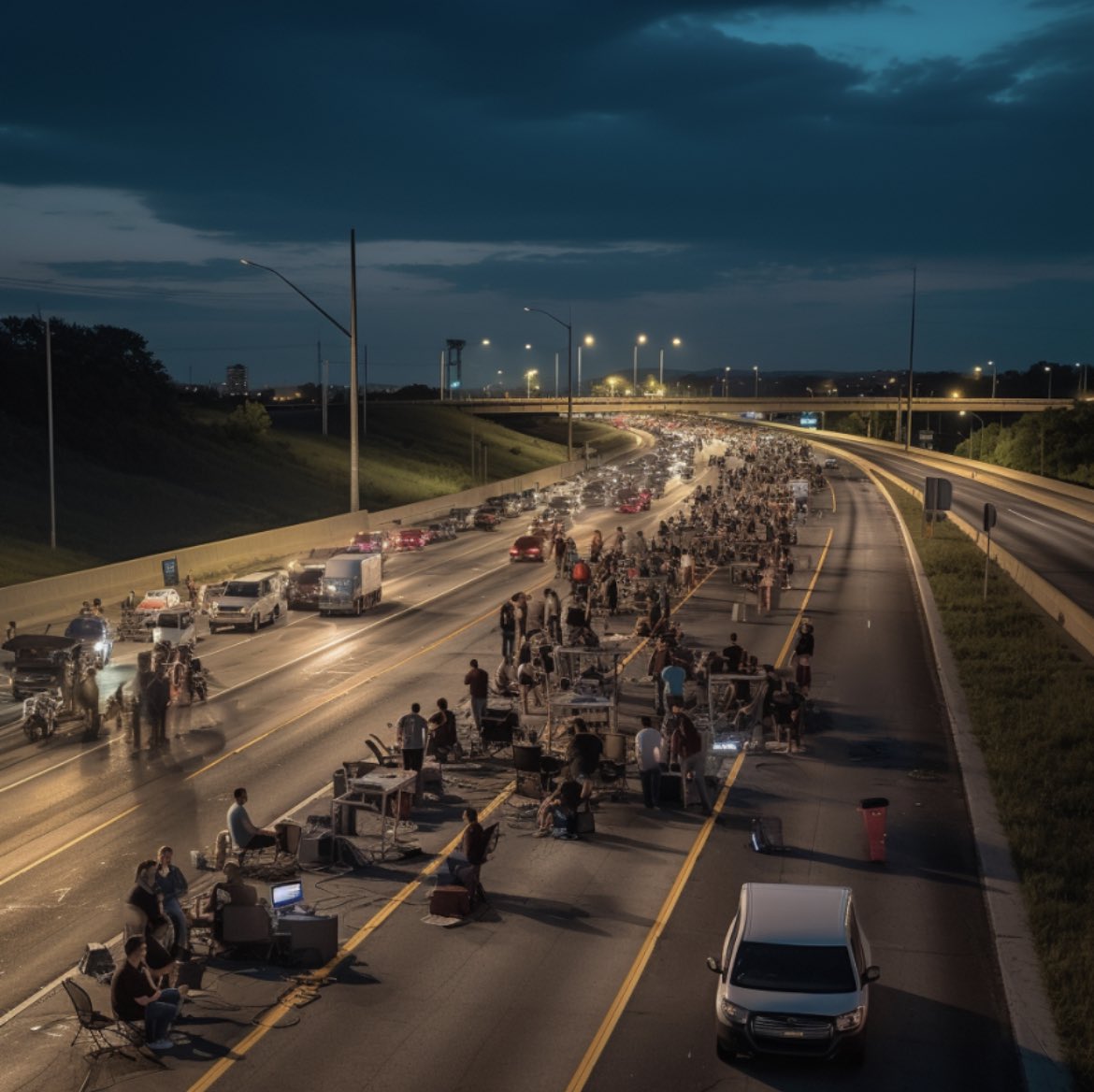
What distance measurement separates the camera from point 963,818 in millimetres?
21641

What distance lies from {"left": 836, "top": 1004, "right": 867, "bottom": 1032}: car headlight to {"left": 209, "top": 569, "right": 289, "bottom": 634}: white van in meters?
30.1

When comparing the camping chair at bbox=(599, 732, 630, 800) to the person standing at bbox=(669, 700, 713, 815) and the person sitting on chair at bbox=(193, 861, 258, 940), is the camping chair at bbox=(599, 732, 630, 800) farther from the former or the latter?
the person sitting on chair at bbox=(193, 861, 258, 940)

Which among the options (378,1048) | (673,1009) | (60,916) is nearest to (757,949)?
(673,1009)

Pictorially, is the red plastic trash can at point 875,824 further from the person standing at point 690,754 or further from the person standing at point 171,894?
the person standing at point 171,894

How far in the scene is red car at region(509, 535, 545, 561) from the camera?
58812mm

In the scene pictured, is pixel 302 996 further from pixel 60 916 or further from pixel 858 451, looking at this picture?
pixel 858 451

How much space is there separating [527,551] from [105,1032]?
45400 mm

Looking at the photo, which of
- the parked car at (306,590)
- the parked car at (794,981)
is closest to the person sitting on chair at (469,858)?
the parked car at (794,981)

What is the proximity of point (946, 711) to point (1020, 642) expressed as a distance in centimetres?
855

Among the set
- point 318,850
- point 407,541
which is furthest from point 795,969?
point 407,541

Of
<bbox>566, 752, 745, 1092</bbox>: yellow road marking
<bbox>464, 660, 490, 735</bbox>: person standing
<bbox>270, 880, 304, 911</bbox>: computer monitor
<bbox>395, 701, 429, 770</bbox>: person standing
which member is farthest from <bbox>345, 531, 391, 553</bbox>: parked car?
<bbox>270, 880, 304, 911</bbox>: computer monitor

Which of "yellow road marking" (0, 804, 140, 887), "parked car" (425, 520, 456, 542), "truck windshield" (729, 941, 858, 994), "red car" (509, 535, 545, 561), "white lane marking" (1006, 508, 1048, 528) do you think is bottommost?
"parked car" (425, 520, 456, 542)

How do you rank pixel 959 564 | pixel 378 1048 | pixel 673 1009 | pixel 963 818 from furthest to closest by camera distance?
pixel 959 564 < pixel 963 818 < pixel 673 1009 < pixel 378 1048

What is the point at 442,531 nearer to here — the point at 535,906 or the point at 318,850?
the point at 318,850
